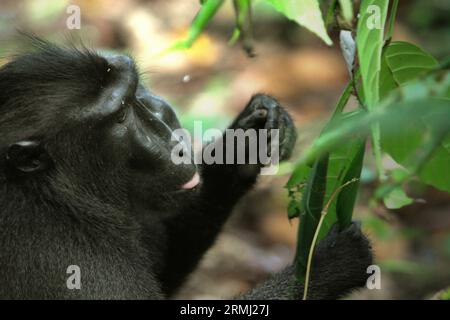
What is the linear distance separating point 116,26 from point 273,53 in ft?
5.84

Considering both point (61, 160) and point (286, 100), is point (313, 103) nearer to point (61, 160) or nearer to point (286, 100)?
point (286, 100)

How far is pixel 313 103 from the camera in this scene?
25.8ft

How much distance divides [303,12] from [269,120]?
5.67 feet

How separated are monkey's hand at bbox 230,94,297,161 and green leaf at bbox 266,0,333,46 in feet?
5.50

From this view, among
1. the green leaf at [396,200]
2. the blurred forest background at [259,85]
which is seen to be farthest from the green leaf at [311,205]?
the blurred forest background at [259,85]

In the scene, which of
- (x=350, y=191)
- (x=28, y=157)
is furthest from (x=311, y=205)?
(x=28, y=157)

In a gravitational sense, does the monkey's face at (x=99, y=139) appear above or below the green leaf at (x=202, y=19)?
below

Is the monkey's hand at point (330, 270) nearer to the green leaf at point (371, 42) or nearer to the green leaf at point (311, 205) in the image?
the green leaf at point (311, 205)

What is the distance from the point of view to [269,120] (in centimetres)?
399

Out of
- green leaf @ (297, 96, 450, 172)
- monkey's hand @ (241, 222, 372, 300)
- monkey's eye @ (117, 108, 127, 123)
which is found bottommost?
monkey's hand @ (241, 222, 372, 300)

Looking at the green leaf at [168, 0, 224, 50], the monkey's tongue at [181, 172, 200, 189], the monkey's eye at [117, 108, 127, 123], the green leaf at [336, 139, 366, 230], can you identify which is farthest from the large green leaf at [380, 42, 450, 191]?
the monkey's eye at [117, 108, 127, 123]

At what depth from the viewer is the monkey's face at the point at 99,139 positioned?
10.9 ft

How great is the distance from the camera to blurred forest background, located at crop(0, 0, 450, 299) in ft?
20.3

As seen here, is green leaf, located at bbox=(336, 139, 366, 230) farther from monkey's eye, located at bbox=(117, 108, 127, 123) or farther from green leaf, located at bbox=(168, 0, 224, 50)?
monkey's eye, located at bbox=(117, 108, 127, 123)
